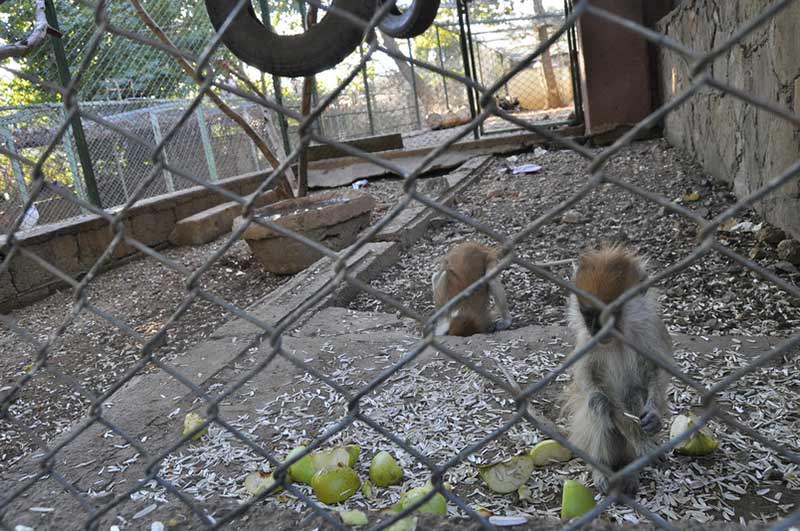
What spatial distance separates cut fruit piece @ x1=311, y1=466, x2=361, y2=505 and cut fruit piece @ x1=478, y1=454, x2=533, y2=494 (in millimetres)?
485

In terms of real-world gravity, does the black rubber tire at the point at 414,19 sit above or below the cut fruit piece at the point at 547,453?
above

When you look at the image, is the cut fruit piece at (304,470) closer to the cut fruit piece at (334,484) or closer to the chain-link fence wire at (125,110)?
the cut fruit piece at (334,484)

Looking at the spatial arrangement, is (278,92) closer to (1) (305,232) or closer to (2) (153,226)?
(2) (153,226)

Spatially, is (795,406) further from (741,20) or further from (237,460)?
(741,20)

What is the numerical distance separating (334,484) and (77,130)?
6.34 metres

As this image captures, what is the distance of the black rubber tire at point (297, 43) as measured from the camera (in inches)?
108

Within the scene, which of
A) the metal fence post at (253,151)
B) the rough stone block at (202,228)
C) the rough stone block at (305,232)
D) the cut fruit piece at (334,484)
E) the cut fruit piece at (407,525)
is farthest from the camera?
the metal fence post at (253,151)

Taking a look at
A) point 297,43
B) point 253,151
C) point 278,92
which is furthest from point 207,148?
point 297,43

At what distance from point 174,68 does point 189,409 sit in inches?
283

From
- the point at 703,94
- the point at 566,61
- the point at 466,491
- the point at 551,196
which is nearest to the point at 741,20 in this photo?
the point at 703,94

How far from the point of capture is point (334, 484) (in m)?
2.42

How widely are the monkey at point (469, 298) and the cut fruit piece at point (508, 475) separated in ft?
7.11

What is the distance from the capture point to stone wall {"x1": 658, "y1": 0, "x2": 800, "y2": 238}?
14.2 ft

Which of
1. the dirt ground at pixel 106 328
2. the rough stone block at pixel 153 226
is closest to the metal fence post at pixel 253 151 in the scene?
the rough stone block at pixel 153 226
